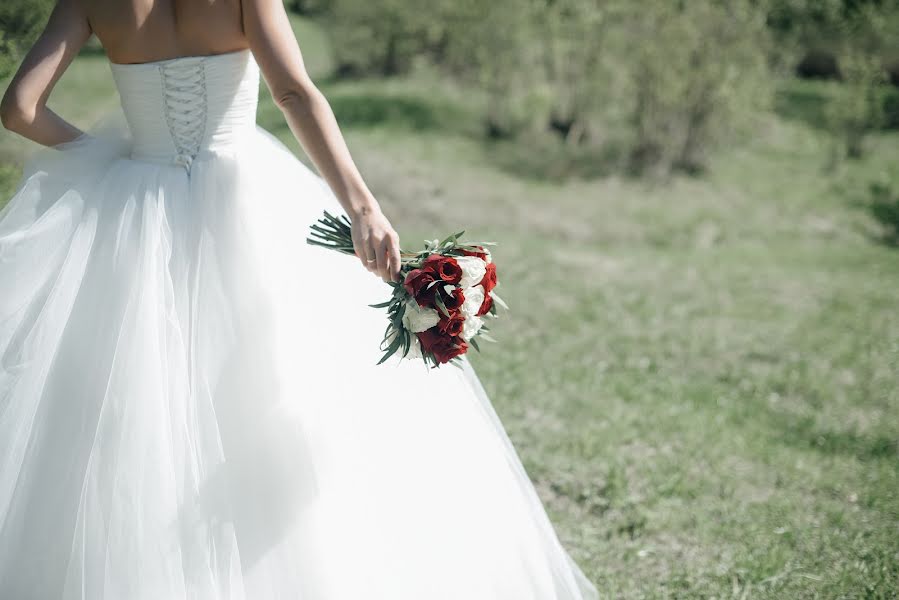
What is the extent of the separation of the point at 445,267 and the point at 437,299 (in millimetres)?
89

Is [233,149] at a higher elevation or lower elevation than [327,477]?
higher

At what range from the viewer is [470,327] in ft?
6.63

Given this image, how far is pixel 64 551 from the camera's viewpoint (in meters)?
1.96

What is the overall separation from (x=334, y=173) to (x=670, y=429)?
3.00 m

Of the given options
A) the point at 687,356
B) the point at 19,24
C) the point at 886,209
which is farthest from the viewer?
the point at 886,209

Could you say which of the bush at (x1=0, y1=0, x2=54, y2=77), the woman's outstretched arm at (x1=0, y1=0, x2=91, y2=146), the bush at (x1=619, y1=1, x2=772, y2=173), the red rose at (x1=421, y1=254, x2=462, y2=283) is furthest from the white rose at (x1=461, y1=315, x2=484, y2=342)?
the bush at (x1=619, y1=1, x2=772, y2=173)

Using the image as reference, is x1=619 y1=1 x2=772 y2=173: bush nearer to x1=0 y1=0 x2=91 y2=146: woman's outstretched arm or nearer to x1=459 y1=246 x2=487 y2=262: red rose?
x1=459 y1=246 x2=487 y2=262: red rose

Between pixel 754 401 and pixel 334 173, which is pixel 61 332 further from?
pixel 754 401

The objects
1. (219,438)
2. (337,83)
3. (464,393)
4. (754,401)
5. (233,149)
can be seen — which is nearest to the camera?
(219,438)

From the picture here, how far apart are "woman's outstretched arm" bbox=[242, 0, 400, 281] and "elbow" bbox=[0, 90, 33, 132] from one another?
26.3 inches

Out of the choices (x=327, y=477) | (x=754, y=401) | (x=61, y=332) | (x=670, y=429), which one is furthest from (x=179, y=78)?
(x=754, y=401)

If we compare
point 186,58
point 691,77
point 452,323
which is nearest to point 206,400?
point 452,323

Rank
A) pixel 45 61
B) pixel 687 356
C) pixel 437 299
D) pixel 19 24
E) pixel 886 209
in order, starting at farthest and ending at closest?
pixel 886 209, pixel 687 356, pixel 19 24, pixel 45 61, pixel 437 299

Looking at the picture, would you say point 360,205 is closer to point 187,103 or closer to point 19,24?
point 187,103
